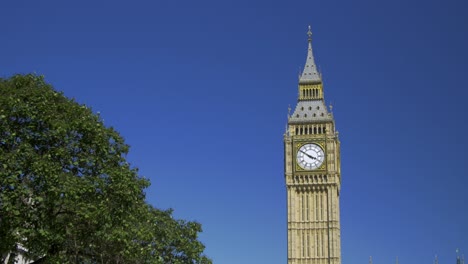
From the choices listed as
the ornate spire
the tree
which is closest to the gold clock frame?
the ornate spire

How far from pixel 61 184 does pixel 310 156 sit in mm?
72232

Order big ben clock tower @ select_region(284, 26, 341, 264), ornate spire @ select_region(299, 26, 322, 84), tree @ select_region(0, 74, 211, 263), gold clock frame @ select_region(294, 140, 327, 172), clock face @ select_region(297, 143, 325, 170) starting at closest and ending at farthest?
tree @ select_region(0, 74, 211, 263) < big ben clock tower @ select_region(284, 26, 341, 264) < gold clock frame @ select_region(294, 140, 327, 172) < clock face @ select_region(297, 143, 325, 170) < ornate spire @ select_region(299, 26, 322, 84)

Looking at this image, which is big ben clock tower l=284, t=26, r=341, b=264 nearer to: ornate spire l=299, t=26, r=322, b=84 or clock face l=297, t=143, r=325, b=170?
clock face l=297, t=143, r=325, b=170

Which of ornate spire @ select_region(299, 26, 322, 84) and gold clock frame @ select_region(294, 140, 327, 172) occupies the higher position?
ornate spire @ select_region(299, 26, 322, 84)

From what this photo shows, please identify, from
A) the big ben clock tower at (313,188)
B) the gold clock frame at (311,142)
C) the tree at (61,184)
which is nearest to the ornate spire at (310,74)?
the big ben clock tower at (313,188)

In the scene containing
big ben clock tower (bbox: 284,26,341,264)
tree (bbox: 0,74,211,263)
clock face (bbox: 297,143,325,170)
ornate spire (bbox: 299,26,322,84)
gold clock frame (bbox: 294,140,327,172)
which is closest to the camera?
tree (bbox: 0,74,211,263)

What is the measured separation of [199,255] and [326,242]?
54369mm

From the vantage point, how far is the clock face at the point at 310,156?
102438 millimetres

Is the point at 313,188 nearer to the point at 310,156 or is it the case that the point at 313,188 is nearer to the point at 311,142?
the point at 310,156

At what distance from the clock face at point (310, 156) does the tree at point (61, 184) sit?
66.3 metres

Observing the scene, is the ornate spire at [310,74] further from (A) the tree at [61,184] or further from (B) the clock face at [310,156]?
(A) the tree at [61,184]

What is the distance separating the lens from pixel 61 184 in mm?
33062

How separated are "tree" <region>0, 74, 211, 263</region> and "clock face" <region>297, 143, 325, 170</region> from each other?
6626 cm

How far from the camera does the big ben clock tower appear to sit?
100 meters
